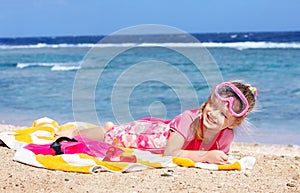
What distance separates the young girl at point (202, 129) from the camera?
169 inches

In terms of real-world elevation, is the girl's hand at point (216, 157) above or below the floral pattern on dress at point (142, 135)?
below

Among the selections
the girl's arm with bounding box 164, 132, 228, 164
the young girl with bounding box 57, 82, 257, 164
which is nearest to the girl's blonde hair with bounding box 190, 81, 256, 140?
the young girl with bounding box 57, 82, 257, 164

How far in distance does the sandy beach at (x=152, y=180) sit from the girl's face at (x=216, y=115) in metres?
0.39

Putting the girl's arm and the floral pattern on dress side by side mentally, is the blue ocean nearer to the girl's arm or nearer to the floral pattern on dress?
the girl's arm

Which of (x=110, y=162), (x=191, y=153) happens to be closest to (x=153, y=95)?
(x=191, y=153)

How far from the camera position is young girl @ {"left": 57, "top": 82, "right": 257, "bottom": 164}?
4285mm

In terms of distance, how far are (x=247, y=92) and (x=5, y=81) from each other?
44.5 feet

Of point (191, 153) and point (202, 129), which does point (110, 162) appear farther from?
point (202, 129)

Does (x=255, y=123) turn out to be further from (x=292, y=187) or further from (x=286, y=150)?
(x=292, y=187)

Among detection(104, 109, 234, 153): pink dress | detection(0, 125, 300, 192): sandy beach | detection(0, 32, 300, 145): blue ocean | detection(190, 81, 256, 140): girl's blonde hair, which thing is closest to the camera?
detection(0, 125, 300, 192): sandy beach

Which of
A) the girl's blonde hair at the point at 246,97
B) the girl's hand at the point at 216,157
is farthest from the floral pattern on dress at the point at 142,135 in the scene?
the girl's hand at the point at 216,157

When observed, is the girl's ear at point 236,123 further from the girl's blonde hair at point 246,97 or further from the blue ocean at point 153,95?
the blue ocean at point 153,95

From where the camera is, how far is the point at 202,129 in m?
4.41

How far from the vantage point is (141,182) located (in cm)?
395
